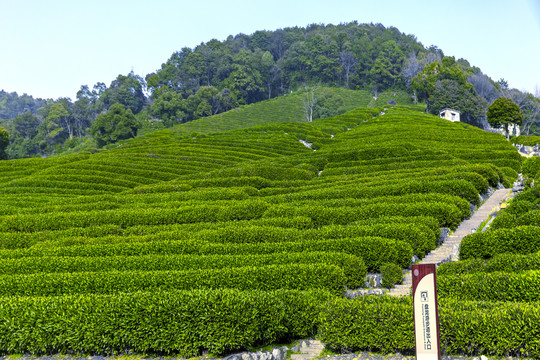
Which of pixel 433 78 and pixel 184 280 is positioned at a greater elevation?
pixel 433 78

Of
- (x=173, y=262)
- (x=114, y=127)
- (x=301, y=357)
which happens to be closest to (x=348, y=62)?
(x=114, y=127)

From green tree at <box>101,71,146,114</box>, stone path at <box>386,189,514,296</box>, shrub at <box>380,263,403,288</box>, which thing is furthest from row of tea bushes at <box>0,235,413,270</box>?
green tree at <box>101,71,146,114</box>

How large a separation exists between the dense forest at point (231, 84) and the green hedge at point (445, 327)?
3925 inches

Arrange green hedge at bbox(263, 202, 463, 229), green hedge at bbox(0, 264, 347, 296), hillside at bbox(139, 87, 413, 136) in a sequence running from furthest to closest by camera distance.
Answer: hillside at bbox(139, 87, 413, 136) → green hedge at bbox(263, 202, 463, 229) → green hedge at bbox(0, 264, 347, 296)

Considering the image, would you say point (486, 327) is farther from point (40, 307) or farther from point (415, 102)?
point (415, 102)

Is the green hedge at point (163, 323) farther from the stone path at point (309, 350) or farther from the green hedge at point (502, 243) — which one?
the green hedge at point (502, 243)

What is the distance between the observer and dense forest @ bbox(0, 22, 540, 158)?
11319 cm

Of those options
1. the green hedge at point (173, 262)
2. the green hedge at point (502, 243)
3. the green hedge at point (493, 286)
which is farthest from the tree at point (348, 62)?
the green hedge at point (493, 286)

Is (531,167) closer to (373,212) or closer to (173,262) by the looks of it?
(373,212)

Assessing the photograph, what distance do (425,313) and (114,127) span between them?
89.5 metres

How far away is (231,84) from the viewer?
13500cm

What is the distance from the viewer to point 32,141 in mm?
124688

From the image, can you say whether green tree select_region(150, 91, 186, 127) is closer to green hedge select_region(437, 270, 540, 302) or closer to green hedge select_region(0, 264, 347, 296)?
green hedge select_region(0, 264, 347, 296)

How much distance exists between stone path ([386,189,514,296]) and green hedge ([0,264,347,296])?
2429mm
